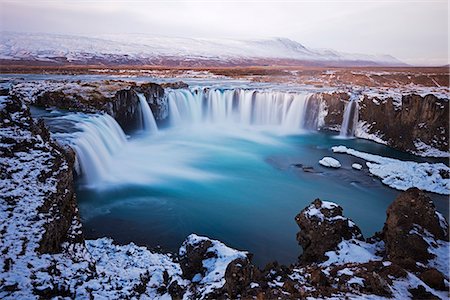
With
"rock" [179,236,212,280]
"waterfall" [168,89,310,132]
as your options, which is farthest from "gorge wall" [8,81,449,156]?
"rock" [179,236,212,280]

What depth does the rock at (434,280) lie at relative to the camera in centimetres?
539

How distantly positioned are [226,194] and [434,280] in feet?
37.4

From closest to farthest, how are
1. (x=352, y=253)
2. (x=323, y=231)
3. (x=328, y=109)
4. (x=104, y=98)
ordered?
(x=352, y=253), (x=323, y=231), (x=104, y=98), (x=328, y=109)

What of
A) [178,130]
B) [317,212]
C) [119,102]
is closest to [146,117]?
[119,102]

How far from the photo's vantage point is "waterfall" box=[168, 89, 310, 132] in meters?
31.5

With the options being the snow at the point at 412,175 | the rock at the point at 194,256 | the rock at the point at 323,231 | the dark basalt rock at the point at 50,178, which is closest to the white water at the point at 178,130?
the dark basalt rock at the point at 50,178

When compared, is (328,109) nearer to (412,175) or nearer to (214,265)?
(412,175)

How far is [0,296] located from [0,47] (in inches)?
3984

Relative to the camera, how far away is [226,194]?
16.2m

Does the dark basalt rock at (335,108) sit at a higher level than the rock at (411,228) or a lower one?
higher

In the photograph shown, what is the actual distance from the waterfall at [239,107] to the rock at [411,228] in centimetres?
2317

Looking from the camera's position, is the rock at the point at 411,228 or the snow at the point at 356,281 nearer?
the snow at the point at 356,281

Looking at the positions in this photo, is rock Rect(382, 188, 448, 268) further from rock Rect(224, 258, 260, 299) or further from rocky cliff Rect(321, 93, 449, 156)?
rocky cliff Rect(321, 93, 449, 156)

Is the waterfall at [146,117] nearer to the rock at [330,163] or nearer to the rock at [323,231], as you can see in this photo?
the rock at [330,163]
